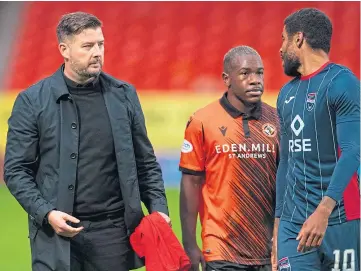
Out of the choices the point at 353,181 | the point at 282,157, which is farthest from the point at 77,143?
the point at 353,181

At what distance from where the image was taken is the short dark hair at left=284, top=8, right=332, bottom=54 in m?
4.80

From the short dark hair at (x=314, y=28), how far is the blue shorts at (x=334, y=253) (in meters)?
0.98

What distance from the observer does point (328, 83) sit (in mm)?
4648

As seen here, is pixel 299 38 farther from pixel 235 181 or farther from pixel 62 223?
pixel 62 223

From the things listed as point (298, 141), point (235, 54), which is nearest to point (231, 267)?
point (298, 141)

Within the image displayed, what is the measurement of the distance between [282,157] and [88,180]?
43.3 inches

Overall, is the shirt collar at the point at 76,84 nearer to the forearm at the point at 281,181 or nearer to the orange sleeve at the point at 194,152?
the orange sleeve at the point at 194,152

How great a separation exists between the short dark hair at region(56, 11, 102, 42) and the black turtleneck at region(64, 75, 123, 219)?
0.32 meters

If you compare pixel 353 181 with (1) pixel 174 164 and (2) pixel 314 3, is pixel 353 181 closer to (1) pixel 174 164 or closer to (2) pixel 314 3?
(1) pixel 174 164

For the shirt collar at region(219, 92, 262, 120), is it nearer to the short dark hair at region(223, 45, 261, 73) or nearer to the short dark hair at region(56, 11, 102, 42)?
the short dark hair at region(223, 45, 261, 73)

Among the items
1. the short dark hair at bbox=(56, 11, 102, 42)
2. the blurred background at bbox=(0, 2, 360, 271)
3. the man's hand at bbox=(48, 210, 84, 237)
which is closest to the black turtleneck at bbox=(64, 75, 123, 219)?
the man's hand at bbox=(48, 210, 84, 237)

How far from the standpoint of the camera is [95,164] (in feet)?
16.0

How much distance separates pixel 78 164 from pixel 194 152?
104 cm

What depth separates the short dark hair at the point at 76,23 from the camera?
4.93 meters
